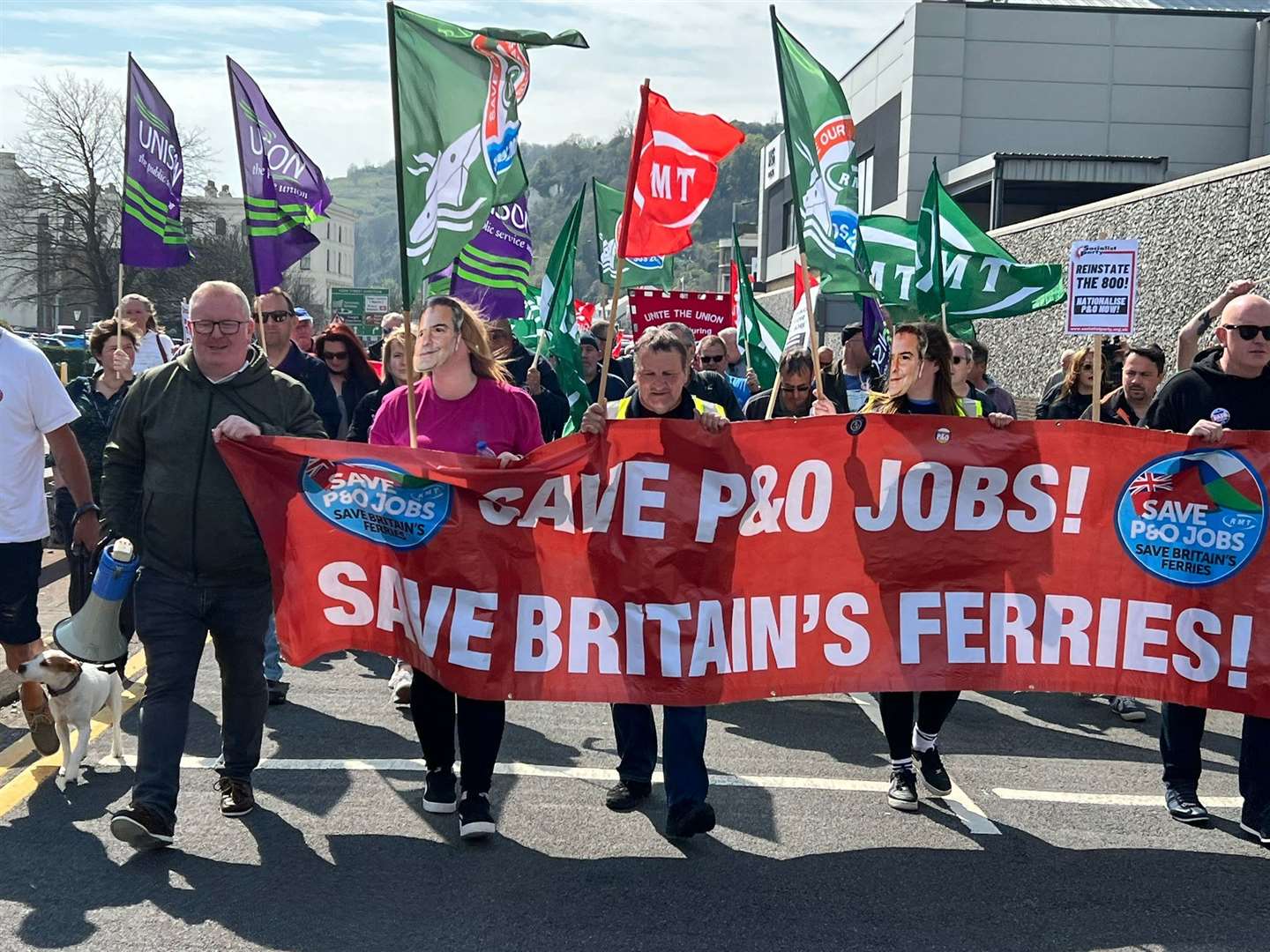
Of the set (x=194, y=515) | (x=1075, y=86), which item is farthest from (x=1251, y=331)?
(x=1075, y=86)

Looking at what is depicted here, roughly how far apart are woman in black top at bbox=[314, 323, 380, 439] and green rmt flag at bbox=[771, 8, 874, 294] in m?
2.77

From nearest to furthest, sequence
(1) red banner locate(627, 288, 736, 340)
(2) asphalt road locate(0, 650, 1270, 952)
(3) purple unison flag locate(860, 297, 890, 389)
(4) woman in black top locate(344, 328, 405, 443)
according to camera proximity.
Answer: (2) asphalt road locate(0, 650, 1270, 952) < (4) woman in black top locate(344, 328, 405, 443) < (3) purple unison flag locate(860, 297, 890, 389) < (1) red banner locate(627, 288, 736, 340)

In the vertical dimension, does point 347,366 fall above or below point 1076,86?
below

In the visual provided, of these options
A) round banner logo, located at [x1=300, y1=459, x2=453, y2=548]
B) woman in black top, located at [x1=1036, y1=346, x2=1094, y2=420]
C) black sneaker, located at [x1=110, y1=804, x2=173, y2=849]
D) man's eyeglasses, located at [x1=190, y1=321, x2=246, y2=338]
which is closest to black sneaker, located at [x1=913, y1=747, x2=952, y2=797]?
round banner logo, located at [x1=300, y1=459, x2=453, y2=548]

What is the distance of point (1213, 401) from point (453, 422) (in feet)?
9.77

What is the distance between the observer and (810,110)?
7789mm

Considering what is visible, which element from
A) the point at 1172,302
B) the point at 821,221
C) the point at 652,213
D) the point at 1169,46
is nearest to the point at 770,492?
the point at 652,213

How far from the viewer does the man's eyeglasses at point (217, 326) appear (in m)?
5.25

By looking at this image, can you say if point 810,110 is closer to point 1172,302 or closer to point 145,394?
point 145,394

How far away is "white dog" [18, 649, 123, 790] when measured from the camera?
18.7 feet

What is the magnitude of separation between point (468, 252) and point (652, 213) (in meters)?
1.67

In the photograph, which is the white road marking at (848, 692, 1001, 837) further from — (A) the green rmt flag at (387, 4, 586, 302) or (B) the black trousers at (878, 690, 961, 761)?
(A) the green rmt flag at (387, 4, 586, 302)

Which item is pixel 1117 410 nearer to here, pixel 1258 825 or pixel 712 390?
pixel 712 390

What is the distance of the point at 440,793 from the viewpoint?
18.2ft
